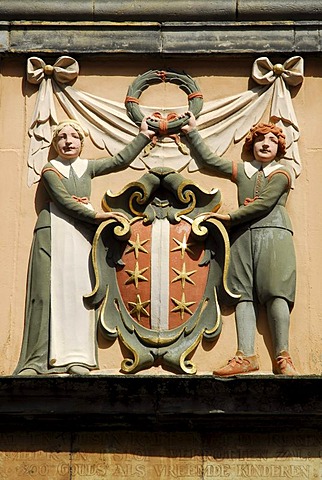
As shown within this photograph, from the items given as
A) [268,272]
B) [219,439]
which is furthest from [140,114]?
[219,439]

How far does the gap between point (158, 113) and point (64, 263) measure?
1406mm

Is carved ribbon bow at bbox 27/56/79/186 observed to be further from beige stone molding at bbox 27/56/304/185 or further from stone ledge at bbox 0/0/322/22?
stone ledge at bbox 0/0/322/22

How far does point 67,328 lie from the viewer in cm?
1262

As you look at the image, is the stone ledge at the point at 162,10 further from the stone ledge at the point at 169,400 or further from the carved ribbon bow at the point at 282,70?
the stone ledge at the point at 169,400

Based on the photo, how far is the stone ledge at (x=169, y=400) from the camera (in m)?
12.1

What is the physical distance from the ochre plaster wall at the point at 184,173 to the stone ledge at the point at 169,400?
371 millimetres

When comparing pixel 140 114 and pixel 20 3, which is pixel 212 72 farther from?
pixel 20 3

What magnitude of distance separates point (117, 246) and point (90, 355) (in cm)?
85

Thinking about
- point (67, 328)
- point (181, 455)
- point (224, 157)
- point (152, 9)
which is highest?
point (152, 9)

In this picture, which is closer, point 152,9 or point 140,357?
point 140,357

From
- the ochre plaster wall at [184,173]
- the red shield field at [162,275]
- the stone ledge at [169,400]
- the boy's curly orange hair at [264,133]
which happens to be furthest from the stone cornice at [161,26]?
the stone ledge at [169,400]

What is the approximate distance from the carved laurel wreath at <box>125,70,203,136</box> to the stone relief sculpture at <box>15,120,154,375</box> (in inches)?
4.0

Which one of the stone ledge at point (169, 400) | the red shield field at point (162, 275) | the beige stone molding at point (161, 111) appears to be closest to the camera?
the stone ledge at point (169, 400)

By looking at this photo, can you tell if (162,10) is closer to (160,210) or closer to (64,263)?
(160,210)
